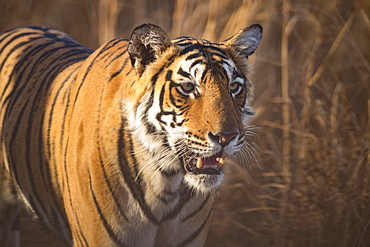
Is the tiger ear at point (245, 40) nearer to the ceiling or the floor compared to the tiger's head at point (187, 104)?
nearer to the ceiling

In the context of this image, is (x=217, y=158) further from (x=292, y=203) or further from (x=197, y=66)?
(x=292, y=203)

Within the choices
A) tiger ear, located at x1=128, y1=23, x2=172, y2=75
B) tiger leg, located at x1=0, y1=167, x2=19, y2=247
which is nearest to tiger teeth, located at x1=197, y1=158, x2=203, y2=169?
tiger ear, located at x1=128, y1=23, x2=172, y2=75

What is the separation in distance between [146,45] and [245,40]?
49 centimetres

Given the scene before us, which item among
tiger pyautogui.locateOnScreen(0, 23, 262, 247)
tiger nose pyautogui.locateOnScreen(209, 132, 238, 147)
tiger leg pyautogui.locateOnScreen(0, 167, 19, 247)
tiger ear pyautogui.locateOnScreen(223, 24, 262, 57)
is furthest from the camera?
tiger leg pyautogui.locateOnScreen(0, 167, 19, 247)

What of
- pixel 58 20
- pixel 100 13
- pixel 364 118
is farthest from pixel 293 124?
pixel 58 20

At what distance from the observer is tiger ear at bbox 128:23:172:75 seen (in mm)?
2301

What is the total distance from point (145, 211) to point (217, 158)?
422mm

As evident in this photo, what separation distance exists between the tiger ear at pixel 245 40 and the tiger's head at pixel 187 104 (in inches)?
4.6

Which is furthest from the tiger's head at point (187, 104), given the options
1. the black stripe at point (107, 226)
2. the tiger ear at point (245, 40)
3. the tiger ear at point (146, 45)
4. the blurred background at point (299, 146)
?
the blurred background at point (299, 146)

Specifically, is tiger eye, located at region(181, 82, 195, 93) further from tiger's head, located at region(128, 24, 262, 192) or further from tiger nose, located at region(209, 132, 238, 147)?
tiger nose, located at region(209, 132, 238, 147)

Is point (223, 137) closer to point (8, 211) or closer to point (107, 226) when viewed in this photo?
point (107, 226)

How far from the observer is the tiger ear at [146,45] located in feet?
7.55

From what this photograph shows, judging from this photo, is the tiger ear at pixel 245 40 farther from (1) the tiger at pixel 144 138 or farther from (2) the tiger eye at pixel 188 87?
(2) the tiger eye at pixel 188 87

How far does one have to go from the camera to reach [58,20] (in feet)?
20.8
